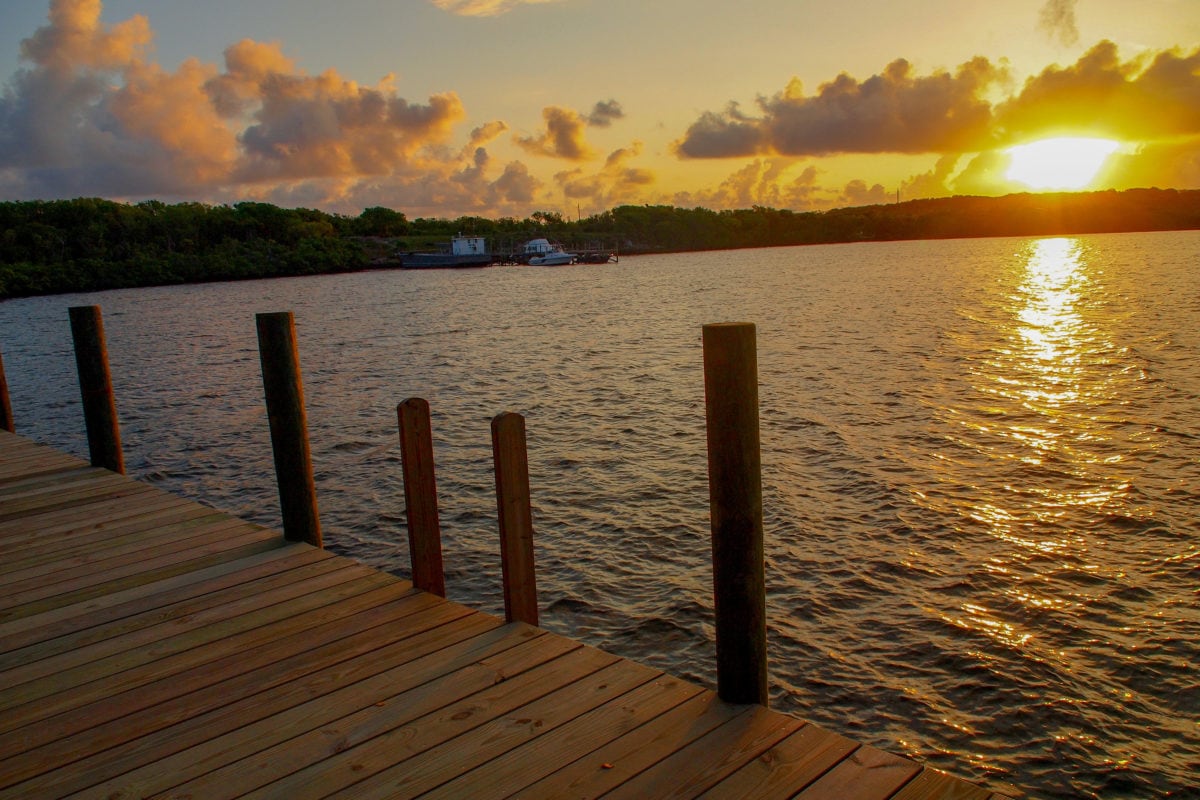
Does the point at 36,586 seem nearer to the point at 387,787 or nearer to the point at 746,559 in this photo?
the point at 387,787

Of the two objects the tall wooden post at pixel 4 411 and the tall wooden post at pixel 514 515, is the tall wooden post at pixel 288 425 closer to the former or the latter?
the tall wooden post at pixel 514 515

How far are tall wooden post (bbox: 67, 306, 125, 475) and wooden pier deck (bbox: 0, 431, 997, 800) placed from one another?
311 cm

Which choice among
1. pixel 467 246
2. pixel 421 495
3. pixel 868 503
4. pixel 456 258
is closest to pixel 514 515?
pixel 421 495

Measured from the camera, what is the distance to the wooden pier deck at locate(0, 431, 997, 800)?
9.00 feet

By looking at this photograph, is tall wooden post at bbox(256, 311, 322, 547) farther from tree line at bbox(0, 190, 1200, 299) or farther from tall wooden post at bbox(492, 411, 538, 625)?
tree line at bbox(0, 190, 1200, 299)

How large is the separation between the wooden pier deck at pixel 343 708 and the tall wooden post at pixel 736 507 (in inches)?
6.3

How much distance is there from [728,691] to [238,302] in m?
67.7

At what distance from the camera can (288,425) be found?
5227 millimetres

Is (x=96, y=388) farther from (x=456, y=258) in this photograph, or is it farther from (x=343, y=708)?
(x=456, y=258)

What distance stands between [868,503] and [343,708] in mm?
7558

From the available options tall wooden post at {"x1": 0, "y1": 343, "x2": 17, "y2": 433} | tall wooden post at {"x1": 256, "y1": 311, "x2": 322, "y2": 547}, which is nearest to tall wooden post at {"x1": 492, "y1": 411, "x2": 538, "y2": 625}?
tall wooden post at {"x1": 256, "y1": 311, "x2": 322, "y2": 547}

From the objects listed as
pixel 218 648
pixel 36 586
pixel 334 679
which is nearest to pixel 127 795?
pixel 334 679

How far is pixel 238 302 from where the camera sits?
64.0 meters

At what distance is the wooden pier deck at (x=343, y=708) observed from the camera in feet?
9.00
